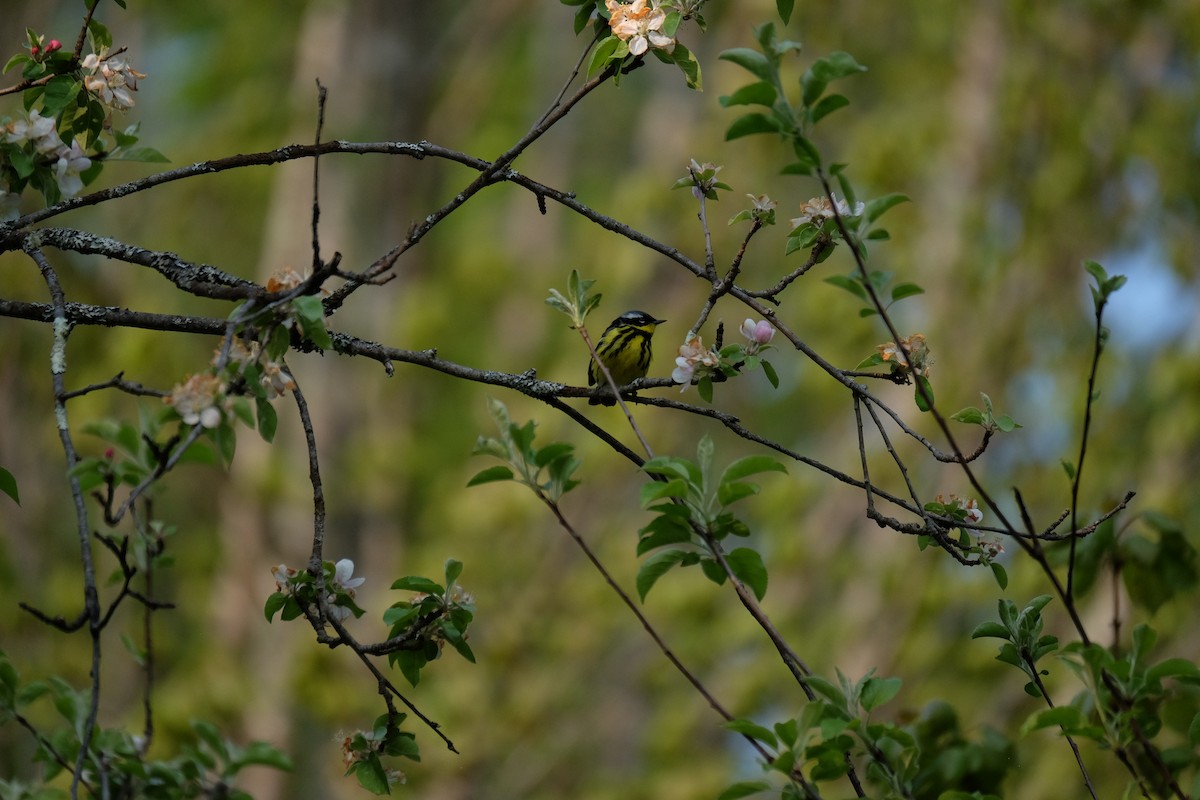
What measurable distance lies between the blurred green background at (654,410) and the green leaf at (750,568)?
3.46m

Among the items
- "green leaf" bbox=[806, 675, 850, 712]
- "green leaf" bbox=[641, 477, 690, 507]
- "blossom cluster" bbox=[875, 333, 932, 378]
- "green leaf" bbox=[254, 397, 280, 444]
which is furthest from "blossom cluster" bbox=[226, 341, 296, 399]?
"blossom cluster" bbox=[875, 333, 932, 378]

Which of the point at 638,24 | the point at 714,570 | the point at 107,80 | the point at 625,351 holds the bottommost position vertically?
the point at 714,570

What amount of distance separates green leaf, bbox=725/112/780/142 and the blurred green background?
3.76 meters

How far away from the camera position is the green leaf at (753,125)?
1657 millimetres

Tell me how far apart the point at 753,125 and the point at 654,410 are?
16.2 ft

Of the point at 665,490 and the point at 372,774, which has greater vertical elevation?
the point at 665,490

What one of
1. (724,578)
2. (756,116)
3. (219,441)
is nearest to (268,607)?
(219,441)

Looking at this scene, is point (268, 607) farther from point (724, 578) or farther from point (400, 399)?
point (400, 399)

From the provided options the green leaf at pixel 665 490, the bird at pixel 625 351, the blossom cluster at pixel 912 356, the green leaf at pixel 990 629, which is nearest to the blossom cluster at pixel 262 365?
the green leaf at pixel 665 490

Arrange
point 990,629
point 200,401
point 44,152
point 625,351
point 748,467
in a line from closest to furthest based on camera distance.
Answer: point 200,401 < point 748,467 < point 990,629 < point 44,152 < point 625,351

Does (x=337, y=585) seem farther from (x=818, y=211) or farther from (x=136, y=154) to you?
(x=818, y=211)

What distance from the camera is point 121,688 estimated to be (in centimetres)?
830

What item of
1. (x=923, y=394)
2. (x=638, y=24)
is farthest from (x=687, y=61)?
(x=923, y=394)

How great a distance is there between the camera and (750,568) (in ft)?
5.98
